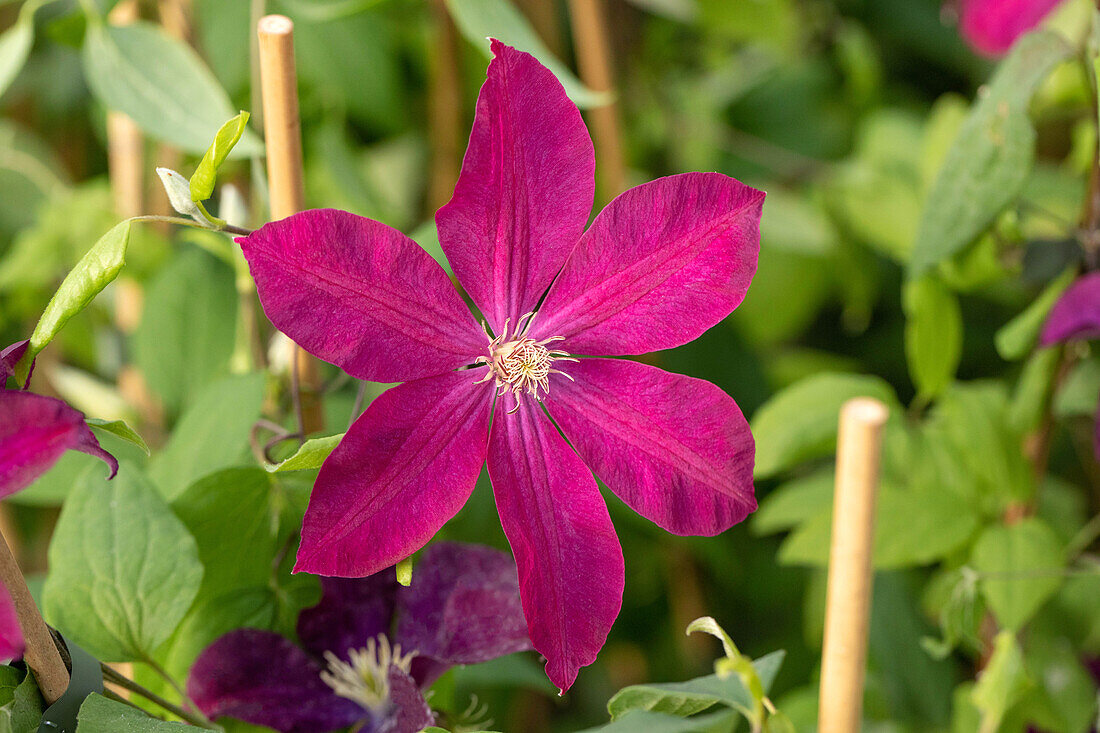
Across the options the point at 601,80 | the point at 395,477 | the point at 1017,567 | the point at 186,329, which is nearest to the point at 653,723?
the point at 395,477

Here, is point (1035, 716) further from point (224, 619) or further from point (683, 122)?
point (683, 122)

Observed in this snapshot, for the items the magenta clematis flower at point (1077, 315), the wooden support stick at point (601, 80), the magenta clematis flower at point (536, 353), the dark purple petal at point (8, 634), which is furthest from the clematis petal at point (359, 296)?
the wooden support stick at point (601, 80)

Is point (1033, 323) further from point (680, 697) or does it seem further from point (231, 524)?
point (231, 524)

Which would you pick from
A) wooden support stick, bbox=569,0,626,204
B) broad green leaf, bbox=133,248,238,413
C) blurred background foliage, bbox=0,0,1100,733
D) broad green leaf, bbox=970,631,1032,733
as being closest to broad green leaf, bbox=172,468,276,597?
blurred background foliage, bbox=0,0,1100,733

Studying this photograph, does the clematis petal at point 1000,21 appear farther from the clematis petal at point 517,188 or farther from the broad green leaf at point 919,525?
the clematis petal at point 517,188

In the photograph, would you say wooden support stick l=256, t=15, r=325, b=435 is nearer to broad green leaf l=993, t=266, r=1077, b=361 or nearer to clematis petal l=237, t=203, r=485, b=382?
clematis petal l=237, t=203, r=485, b=382

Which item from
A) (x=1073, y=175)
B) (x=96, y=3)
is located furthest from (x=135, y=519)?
(x=1073, y=175)

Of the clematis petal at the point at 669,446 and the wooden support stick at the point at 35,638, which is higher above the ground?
the clematis petal at the point at 669,446
